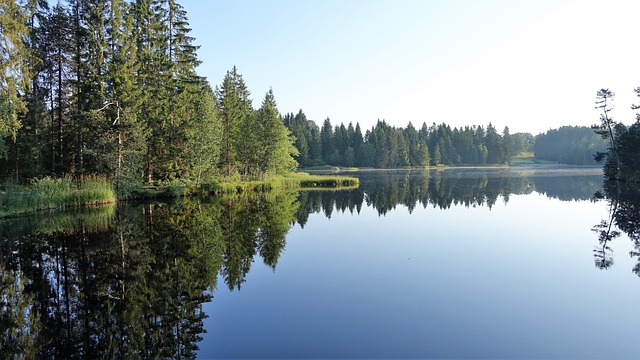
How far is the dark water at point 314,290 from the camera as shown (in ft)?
21.3

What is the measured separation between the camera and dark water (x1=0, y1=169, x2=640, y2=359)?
650 centimetres

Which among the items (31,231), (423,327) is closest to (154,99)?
(31,231)

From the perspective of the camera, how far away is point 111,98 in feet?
99.2

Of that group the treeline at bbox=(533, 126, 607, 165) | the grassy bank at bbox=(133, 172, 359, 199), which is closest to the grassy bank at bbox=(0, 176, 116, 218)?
the grassy bank at bbox=(133, 172, 359, 199)

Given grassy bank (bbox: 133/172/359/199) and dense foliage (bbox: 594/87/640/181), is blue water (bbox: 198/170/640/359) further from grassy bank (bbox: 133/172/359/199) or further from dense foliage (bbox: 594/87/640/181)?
dense foliage (bbox: 594/87/640/181)

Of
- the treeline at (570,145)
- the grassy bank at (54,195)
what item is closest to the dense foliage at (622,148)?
the grassy bank at (54,195)

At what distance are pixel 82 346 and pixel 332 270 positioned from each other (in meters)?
6.79

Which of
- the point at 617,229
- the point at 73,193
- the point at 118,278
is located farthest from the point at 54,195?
the point at 617,229

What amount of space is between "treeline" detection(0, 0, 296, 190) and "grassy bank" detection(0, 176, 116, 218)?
239cm

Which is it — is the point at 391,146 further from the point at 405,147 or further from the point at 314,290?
the point at 314,290

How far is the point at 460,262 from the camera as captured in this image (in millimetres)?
12359

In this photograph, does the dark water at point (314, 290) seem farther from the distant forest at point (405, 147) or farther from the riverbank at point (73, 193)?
the distant forest at point (405, 147)

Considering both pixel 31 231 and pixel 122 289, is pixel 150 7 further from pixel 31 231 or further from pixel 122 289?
pixel 122 289

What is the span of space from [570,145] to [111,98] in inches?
7437
